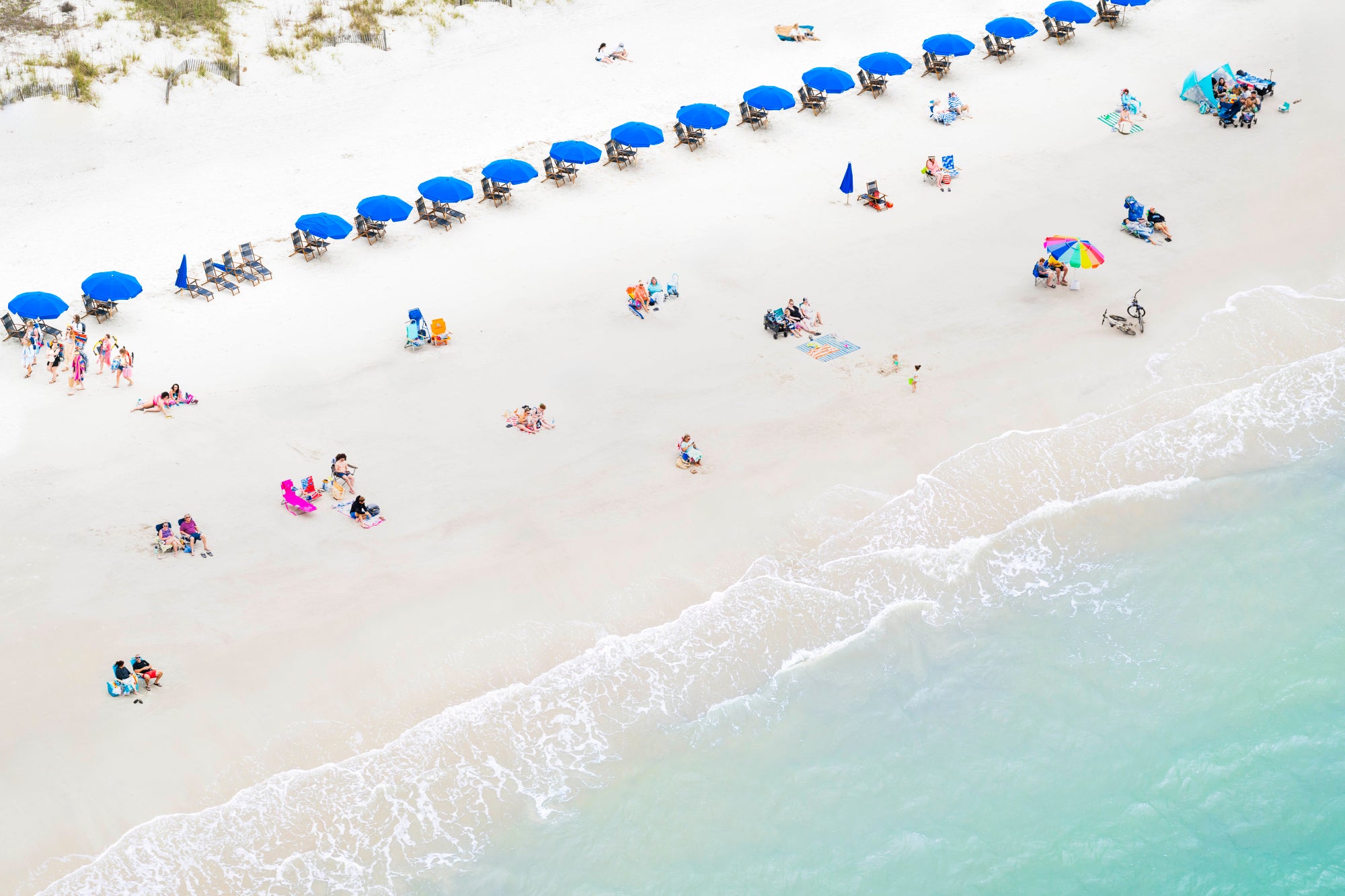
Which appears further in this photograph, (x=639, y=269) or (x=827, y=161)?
(x=827, y=161)

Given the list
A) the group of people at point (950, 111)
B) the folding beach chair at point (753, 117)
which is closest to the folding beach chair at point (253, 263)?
the folding beach chair at point (753, 117)

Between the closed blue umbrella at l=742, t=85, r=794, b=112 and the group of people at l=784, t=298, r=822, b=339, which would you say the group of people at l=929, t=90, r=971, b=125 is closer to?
the closed blue umbrella at l=742, t=85, r=794, b=112

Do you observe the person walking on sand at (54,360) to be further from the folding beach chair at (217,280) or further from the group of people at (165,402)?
the folding beach chair at (217,280)

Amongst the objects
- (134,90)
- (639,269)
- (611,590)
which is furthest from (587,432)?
(134,90)

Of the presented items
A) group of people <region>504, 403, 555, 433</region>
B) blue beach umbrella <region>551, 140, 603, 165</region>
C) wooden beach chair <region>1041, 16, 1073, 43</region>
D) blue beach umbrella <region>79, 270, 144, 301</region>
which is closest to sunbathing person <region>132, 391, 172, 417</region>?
blue beach umbrella <region>79, 270, 144, 301</region>

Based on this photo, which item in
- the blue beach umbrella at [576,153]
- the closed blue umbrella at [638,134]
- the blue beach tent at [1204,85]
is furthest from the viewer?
the blue beach tent at [1204,85]

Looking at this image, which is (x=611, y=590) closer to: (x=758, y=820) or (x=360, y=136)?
(x=758, y=820)

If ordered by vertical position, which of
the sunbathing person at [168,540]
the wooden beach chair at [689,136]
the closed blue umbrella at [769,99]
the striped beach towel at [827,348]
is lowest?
the striped beach towel at [827,348]
